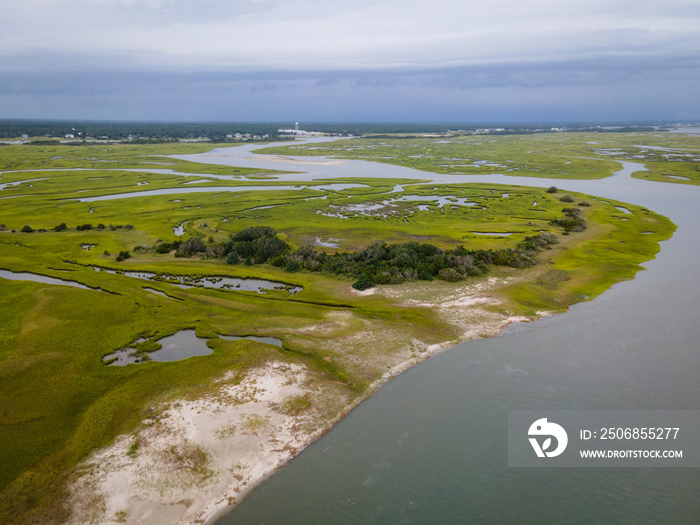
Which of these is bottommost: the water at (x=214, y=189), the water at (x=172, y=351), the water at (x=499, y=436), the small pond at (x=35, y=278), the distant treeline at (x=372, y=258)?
the water at (x=499, y=436)

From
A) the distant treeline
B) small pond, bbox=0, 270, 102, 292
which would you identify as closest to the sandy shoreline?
the distant treeline

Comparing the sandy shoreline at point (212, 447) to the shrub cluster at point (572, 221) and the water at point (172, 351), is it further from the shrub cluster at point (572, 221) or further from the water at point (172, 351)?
the shrub cluster at point (572, 221)

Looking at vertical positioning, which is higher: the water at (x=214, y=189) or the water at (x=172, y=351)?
the water at (x=214, y=189)

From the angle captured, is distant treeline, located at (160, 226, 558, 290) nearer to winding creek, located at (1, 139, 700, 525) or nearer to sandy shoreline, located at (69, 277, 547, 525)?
winding creek, located at (1, 139, 700, 525)

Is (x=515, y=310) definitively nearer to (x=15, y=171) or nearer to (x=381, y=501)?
(x=381, y=501)

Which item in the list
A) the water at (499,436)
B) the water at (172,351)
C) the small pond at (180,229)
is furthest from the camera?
the small pond at (180,229)

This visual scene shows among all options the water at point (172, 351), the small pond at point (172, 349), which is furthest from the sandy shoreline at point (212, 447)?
the water at point (172, 351)

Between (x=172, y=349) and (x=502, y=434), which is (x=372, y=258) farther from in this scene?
(x=502, y=434)
